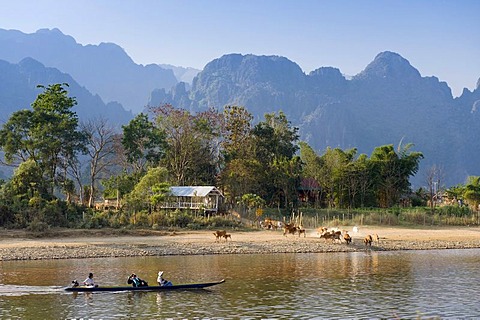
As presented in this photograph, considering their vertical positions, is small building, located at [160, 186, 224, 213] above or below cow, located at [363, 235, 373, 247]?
above

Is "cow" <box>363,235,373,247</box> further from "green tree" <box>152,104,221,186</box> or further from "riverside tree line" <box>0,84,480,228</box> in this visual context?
"green tree" <box>152,104,221,186</box>

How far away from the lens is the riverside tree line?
162ft

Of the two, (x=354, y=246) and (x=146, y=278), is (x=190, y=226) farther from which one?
(x=146, y=278)

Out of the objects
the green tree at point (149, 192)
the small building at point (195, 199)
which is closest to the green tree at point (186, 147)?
the small building at point (195, 199)

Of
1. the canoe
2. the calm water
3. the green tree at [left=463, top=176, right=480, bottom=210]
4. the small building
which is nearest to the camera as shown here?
the calm water

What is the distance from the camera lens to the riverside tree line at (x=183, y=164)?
1945 inches

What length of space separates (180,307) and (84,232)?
2271 cm

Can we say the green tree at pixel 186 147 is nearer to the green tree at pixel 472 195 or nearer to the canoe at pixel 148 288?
the green tree at pixel 472 195

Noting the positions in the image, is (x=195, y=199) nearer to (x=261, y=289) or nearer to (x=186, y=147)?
(x=186, y=147)

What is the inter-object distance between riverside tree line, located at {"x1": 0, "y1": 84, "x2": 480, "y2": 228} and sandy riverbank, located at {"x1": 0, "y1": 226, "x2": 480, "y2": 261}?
15.0ft

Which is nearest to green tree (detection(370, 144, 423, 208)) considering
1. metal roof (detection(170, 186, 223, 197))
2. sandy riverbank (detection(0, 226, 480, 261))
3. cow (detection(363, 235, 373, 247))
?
sandy riverbank (detection(0, 226, 480, 261))

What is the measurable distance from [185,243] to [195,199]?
16230mm

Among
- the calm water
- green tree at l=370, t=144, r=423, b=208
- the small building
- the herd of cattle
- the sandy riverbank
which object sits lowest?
the calm water

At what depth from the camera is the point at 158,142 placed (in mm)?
63875
